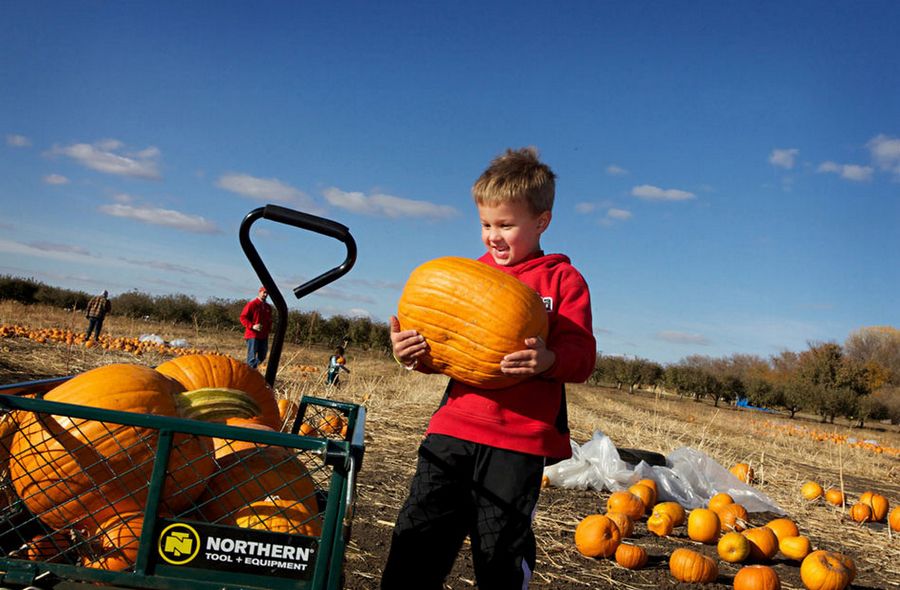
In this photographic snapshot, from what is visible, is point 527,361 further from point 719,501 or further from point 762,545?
point 719,501

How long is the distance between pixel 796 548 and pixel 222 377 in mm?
4166

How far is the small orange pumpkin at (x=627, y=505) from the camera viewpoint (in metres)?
5.09

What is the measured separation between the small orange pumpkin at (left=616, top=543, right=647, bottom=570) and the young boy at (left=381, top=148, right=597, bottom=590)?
1990mm

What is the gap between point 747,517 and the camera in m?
5.68

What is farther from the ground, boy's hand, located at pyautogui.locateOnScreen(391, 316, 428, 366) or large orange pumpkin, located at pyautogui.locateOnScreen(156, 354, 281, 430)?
boy's hand, located at pyautogui.locateOnScreen(391, 316, 428, 366)

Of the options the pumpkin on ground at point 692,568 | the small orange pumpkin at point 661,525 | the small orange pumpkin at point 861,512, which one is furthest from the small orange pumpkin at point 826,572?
the small orange pumpkin at point 861,512

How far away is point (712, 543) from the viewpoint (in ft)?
16.0

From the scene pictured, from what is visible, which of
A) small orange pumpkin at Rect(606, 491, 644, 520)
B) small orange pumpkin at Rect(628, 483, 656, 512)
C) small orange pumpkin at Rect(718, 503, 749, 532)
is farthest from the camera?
small orange pumpkin at Rect(628, 483, 656, 512)

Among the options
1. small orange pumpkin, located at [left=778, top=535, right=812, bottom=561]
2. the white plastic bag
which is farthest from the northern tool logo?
the white plastic bag

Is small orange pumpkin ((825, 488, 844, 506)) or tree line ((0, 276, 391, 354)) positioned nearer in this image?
small orange pumpkin ((825, 488, 844, 506))

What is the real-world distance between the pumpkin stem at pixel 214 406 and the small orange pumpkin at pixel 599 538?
304 centimetres

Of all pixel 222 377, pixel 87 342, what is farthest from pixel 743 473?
pixel 87 342

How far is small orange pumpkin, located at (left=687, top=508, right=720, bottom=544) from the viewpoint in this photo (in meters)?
4.82

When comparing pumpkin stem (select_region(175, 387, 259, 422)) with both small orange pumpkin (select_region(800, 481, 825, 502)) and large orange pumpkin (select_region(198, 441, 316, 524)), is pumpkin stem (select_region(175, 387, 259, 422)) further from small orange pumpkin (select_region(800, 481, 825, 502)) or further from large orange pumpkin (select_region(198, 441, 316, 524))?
small orange pumpkin (select_region(800, 481, 825, 502))
